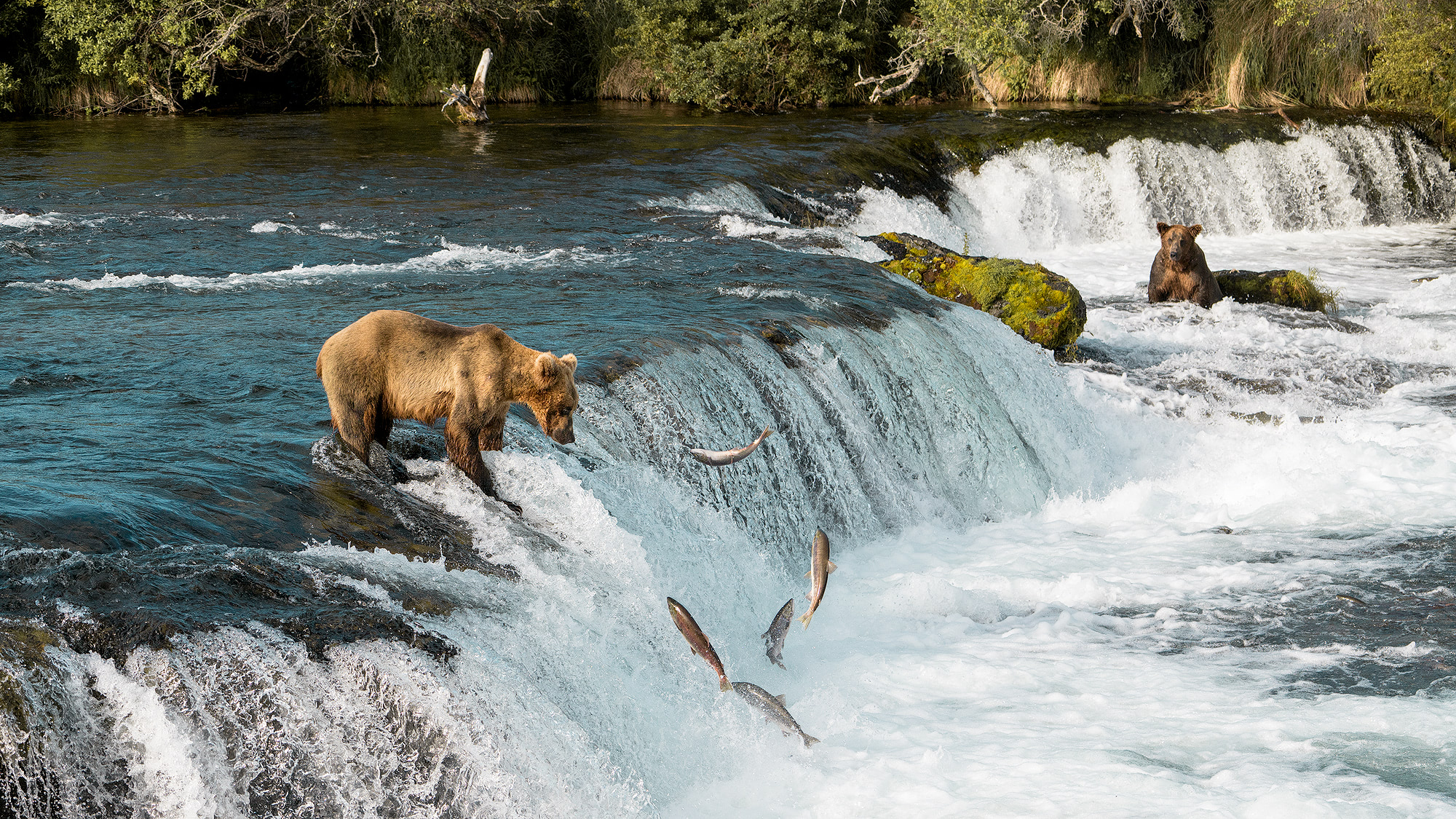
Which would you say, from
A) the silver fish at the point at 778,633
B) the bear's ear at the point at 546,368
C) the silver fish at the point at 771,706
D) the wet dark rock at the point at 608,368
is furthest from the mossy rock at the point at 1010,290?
the bear's ear at the point at 546,368

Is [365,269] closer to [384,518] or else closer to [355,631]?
[384,518]

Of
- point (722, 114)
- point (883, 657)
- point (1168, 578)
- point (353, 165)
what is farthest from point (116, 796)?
point (722, 114)

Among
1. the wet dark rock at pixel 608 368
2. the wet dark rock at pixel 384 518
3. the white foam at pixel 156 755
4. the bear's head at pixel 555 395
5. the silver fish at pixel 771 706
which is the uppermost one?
the bear's head at pixel 555 395

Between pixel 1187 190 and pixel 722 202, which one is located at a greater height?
pixel 1187 190

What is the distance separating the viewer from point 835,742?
5773mm

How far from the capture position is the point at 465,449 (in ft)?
18.1

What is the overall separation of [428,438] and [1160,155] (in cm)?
1704

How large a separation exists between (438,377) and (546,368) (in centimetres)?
46

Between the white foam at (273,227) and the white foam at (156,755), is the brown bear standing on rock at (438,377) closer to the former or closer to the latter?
Result: the white foam at (156,755)

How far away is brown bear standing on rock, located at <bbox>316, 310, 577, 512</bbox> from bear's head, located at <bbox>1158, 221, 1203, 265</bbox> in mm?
9898

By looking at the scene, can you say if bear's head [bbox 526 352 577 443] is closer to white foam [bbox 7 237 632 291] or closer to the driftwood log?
white foam [bbox 7 237 632 291]

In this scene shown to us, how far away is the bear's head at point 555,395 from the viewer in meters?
5.48

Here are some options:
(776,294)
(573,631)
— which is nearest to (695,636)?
(573,631)

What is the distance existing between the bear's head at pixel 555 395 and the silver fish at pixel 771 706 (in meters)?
1.31
